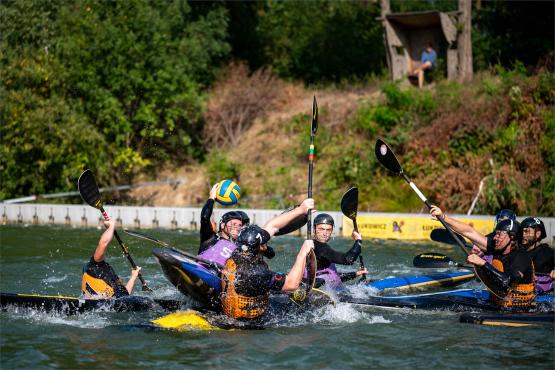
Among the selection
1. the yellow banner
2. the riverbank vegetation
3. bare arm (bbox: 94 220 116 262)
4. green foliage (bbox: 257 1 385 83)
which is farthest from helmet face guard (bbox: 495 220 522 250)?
green foliage (bbox: 257 1 385 83)

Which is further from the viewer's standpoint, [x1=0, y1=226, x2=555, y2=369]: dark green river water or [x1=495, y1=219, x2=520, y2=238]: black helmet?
[x1=495, y1=219, x2=520, y2=238]: black helmet

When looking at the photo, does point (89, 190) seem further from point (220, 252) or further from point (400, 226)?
point (400, 226)

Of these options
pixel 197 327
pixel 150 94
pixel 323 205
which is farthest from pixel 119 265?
pixel 150 94

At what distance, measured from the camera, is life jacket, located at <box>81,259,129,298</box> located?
30.6 feet

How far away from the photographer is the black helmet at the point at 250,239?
314 inches

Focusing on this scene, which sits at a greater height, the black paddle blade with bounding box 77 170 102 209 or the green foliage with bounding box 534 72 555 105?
the green foliage with bounding box 534 72 555 105

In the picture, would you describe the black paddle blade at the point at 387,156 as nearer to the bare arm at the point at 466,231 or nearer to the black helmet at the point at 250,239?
the bare arm at the point at 466,231

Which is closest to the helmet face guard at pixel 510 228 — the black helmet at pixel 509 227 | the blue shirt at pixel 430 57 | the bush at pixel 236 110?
the black helmet at pixel 509 227

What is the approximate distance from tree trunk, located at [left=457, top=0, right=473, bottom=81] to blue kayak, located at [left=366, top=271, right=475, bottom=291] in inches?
410

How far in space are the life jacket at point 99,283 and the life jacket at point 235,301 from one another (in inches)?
61.9

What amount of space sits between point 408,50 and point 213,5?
24.1ft

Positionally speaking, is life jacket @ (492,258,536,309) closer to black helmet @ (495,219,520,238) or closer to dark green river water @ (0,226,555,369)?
black helmet @ (495,219,520,238)

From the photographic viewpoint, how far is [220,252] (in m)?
8.95

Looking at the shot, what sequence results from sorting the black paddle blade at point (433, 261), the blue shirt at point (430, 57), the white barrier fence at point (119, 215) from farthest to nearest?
the blue shirt at point (430, 57) → the white barrier fence at point (119, 215) → the black paddle blade at point (433, 261)
